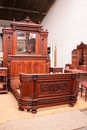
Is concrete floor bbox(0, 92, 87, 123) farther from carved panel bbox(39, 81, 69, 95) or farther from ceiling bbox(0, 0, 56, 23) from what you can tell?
ceiling bbox(0, 0, 56, 23)

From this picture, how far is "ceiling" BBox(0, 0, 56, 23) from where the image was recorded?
6523 millimetres

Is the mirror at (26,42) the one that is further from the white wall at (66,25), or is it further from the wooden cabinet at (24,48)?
the white wall at (66,25)

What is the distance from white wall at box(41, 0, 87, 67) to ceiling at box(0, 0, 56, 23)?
39 centimetres

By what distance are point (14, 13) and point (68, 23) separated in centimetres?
308

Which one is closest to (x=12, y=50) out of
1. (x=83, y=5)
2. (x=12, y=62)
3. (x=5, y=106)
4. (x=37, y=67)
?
(x=12, y=62)

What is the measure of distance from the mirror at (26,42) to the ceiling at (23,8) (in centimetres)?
239

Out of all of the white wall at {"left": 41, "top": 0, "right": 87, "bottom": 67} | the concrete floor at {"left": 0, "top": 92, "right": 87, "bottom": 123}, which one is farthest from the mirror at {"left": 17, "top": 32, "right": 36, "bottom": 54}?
the concrete floor at {"left": 0, "top": 92, "right": 87, "bottom": 123}

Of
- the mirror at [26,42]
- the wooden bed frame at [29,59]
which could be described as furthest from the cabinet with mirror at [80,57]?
the mirror at [26,42]

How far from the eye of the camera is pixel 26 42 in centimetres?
507

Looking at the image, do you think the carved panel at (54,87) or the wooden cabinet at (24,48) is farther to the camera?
the wooden cabinet at (24,48)

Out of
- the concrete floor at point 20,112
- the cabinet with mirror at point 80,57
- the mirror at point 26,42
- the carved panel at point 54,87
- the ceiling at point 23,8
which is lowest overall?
the concrete floor at point 20,112

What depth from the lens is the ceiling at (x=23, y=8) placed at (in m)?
6.52

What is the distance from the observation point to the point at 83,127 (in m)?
2.41

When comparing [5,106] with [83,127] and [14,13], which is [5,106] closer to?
[83,127]
